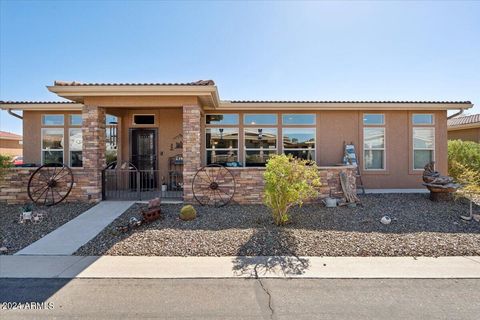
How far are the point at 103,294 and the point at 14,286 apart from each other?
1263 millimetres

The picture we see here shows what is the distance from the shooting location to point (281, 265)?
157 inches

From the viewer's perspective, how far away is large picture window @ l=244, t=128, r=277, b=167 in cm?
1006

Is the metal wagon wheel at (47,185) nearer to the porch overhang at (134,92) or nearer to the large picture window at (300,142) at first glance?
the porch overhang at (134,92)

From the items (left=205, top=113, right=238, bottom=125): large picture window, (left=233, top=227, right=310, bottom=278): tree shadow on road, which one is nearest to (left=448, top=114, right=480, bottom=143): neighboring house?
(left=205, top=113, right=238, bottom=125): large picture window

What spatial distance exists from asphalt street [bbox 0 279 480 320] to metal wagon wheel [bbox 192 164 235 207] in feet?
13.1

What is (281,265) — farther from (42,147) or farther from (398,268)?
(42,147)

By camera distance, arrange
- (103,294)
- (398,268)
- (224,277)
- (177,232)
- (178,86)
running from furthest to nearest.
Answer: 1. (178,86)
2. (177,232)
3. (398,268)
4. (224,277)
5. (103,294)

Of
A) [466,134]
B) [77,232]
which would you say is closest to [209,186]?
[77,232]

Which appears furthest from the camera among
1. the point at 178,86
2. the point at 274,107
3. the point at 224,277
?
the point at 274,107

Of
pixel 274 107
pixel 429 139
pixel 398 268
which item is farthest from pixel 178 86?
pixel 429 139

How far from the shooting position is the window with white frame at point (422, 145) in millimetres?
9930

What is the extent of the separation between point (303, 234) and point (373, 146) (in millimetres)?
6401

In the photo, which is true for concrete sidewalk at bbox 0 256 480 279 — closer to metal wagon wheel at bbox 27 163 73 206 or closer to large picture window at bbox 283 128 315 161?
metal wagon wheel at bbox 27 163 73 206

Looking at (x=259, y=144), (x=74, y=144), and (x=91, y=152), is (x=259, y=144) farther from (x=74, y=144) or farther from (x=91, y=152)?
(x=74, y=144)
